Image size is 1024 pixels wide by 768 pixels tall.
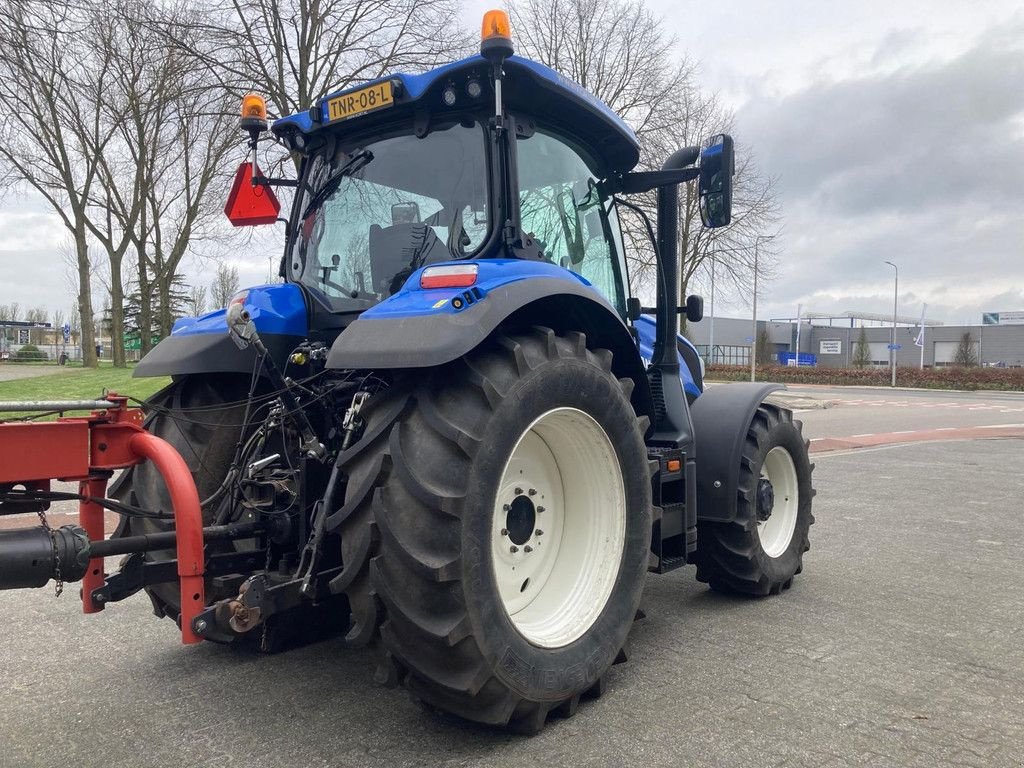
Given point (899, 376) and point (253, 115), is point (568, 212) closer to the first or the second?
point (253, 115)

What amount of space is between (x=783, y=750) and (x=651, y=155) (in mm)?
18117

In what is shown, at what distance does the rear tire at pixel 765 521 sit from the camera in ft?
14.6

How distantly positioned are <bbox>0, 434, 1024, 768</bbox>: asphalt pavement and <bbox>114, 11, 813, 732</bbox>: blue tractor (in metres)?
0.23

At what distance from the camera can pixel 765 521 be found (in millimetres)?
4863

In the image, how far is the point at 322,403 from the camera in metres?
3.36

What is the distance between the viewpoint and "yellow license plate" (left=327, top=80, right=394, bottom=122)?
11.4 feet

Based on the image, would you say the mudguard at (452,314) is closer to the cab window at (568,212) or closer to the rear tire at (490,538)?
the rear tire at (490,538)

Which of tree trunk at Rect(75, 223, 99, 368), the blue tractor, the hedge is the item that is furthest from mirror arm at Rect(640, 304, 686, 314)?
the hedge

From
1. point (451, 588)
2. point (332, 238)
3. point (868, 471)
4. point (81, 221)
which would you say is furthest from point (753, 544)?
point (81, 221)

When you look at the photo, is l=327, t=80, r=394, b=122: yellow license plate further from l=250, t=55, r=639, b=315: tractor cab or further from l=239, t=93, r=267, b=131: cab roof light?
l=239, t=93, r=267, b=131: cab roof light

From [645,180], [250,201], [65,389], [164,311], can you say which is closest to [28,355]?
[164,311]

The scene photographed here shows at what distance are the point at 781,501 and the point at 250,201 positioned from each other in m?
3.43

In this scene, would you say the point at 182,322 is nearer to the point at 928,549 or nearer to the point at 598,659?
the point at 598,659

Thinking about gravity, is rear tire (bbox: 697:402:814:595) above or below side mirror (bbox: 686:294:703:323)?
below
